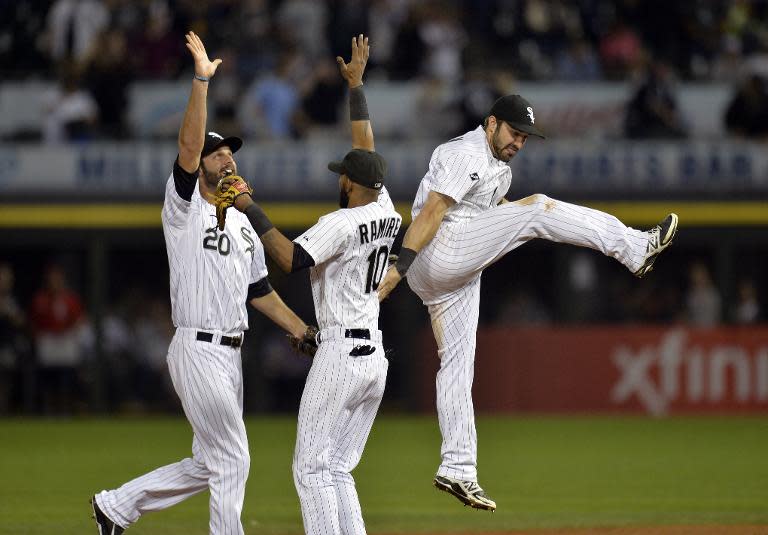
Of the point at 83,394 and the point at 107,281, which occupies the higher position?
the point at 107,281

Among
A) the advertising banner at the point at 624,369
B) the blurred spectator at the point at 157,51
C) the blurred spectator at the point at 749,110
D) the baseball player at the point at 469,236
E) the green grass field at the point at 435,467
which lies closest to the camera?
the baseball player at the point at 469,236

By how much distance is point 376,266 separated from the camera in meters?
6.84

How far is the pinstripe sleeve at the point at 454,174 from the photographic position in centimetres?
743

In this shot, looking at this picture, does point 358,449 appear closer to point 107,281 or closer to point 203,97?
point 203,97

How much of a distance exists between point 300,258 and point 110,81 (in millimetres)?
11399

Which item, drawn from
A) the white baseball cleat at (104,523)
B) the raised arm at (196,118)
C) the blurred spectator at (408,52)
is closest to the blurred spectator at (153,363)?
the blurred spectator at (408,52)

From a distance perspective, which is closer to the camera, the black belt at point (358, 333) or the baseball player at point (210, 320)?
the black belt at point (358, 333)

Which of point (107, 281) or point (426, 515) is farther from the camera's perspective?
point (107, 281)

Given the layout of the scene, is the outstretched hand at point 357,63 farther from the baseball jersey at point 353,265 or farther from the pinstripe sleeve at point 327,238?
the pinstripe sleeve at point 327,238

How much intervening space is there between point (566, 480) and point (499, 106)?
5.13m

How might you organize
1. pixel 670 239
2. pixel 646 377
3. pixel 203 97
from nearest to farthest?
1. pixel 203 97
2. pixel 670 239
3. pixel 646 377

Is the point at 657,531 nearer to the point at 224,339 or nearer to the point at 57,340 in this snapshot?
the point at 224,339

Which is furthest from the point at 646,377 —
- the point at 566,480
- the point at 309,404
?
the point at 309,404

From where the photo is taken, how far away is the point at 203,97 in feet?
21.9
